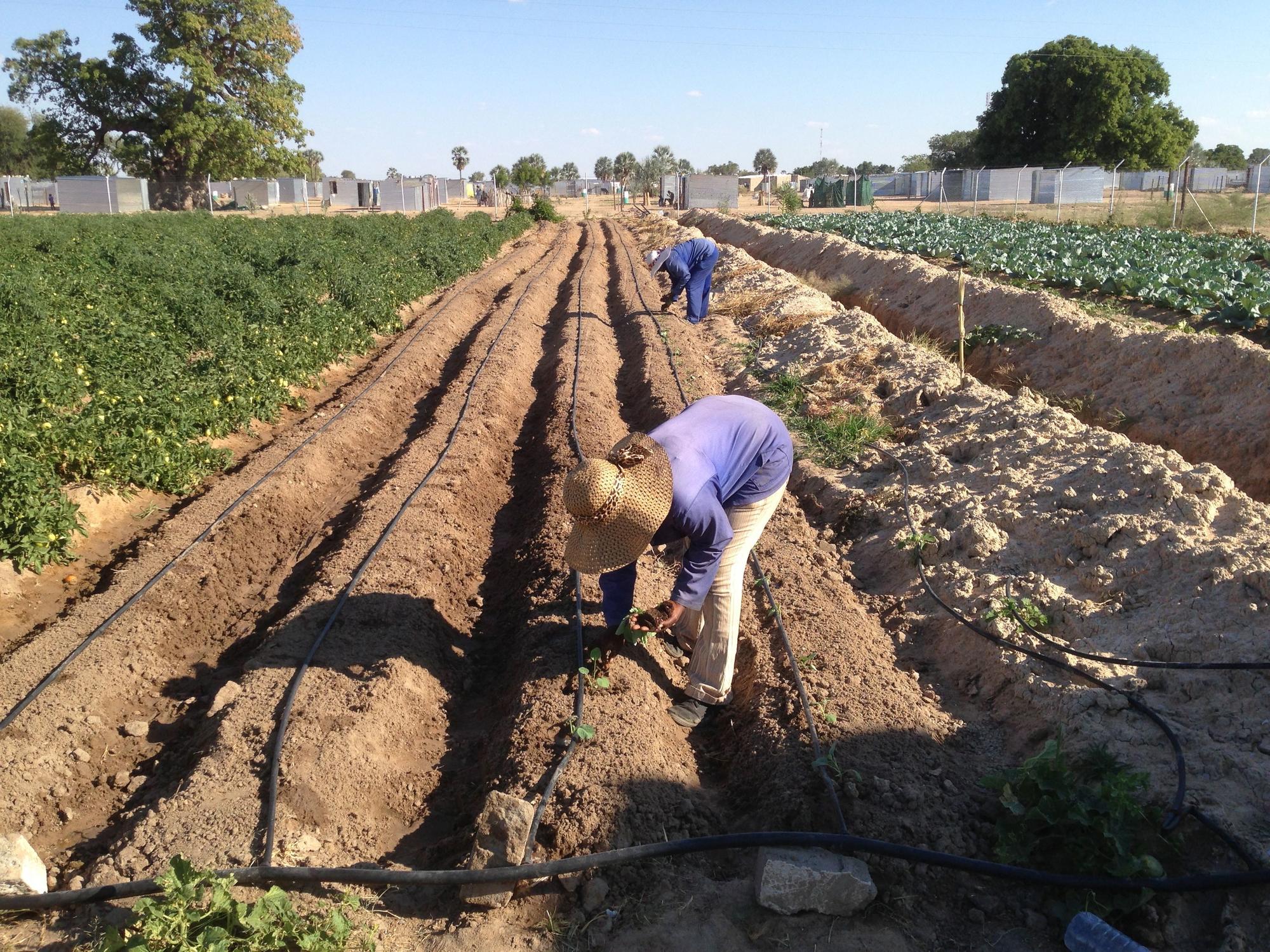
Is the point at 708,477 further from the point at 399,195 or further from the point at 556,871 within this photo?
the point at 399,195

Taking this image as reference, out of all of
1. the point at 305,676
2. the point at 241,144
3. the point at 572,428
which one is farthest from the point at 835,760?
the point at 241,144

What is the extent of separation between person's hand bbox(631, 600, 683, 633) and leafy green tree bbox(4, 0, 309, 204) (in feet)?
146

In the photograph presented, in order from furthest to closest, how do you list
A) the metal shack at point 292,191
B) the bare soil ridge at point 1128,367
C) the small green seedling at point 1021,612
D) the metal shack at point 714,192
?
the metal shack at point 292,191, the metal shack at point 714,192, the bare soil ridge at point 1128,367, the small green seedling at point 1021,612

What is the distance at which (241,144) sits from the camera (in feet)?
140

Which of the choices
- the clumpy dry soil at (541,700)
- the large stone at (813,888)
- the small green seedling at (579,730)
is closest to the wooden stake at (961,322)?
the clumpy dry soil at (541,700)

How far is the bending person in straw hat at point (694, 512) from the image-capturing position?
12.1 ft

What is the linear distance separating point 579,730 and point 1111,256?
15.8 metres

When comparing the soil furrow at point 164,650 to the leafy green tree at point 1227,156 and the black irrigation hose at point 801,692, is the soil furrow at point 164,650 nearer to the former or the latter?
the black irrigation hose at point 801,692

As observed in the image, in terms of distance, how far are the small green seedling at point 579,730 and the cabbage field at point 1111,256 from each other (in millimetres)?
9940

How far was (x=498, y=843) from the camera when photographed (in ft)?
11.3

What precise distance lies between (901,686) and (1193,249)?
17993 millimetres

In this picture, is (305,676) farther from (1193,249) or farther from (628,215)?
(628,215)

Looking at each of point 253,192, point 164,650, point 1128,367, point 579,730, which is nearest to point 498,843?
point 579,730

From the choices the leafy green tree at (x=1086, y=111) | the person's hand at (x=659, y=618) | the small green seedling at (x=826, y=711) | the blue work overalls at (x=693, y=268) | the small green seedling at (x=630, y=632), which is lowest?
the small green seedling at (x=826, y=711)
